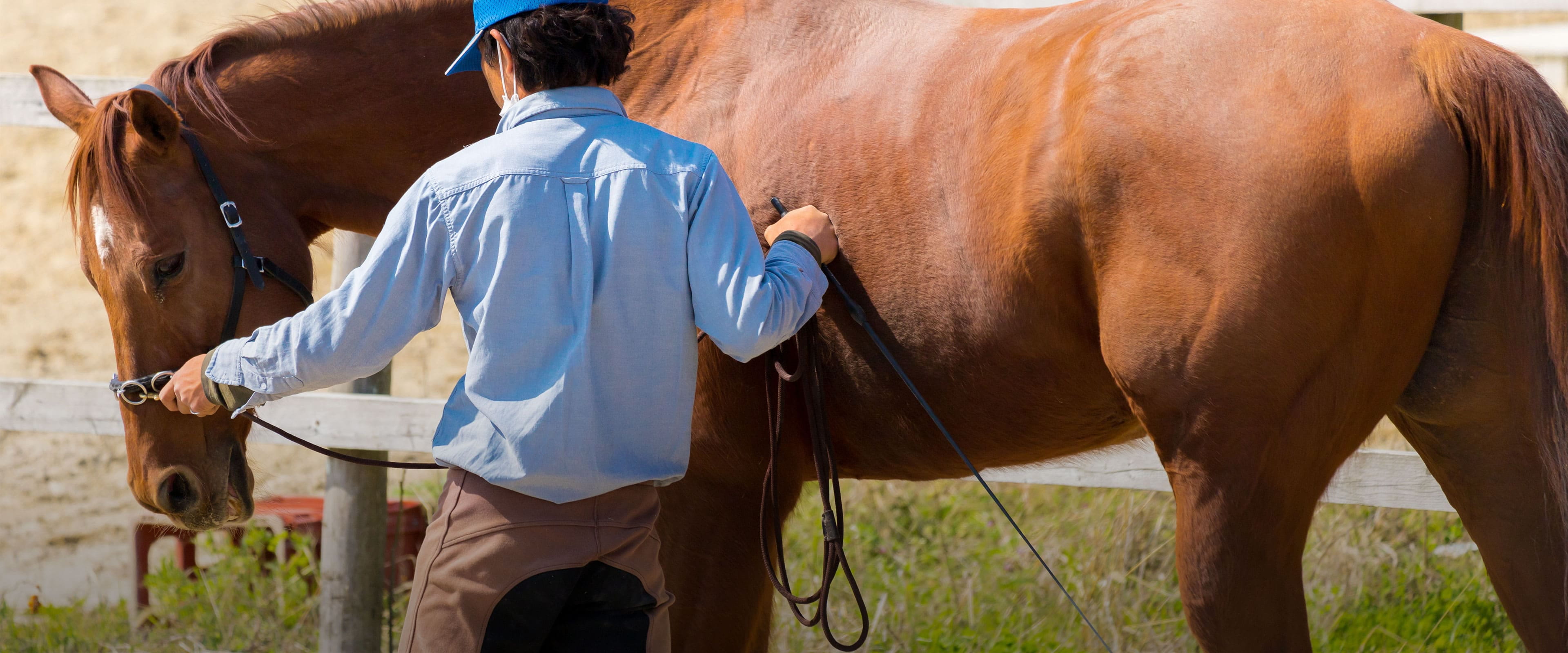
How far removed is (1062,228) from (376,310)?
102 cm

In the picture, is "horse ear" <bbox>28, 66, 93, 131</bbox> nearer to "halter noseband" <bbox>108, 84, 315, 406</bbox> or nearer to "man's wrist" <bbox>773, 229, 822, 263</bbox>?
"halter noseband" <bbox>108, 84, 315, 406</bbox>

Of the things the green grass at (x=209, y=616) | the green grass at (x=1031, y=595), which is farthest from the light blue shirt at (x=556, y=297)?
the green grass at (x=209, y=616)

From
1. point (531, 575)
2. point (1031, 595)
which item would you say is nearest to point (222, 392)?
point (531, 575)

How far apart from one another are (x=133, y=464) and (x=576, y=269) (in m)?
1.38

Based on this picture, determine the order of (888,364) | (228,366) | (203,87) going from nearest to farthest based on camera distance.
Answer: (228,366), (888,364), (203,87)

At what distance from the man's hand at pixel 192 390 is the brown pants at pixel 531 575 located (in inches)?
16.2

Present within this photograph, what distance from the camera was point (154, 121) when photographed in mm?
2256

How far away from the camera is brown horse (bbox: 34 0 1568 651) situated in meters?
1.71

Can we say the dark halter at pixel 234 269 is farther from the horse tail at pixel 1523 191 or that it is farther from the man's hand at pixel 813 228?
the horse tail at pixel 1523 191

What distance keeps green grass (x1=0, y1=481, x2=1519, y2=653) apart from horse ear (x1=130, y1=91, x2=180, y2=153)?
6.27 ft

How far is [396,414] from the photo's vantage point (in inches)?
136

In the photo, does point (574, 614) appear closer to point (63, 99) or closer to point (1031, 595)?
point (63, 99)

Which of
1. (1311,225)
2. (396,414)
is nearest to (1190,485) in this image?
(1311,225)

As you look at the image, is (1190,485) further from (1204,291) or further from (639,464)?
(639,464)
